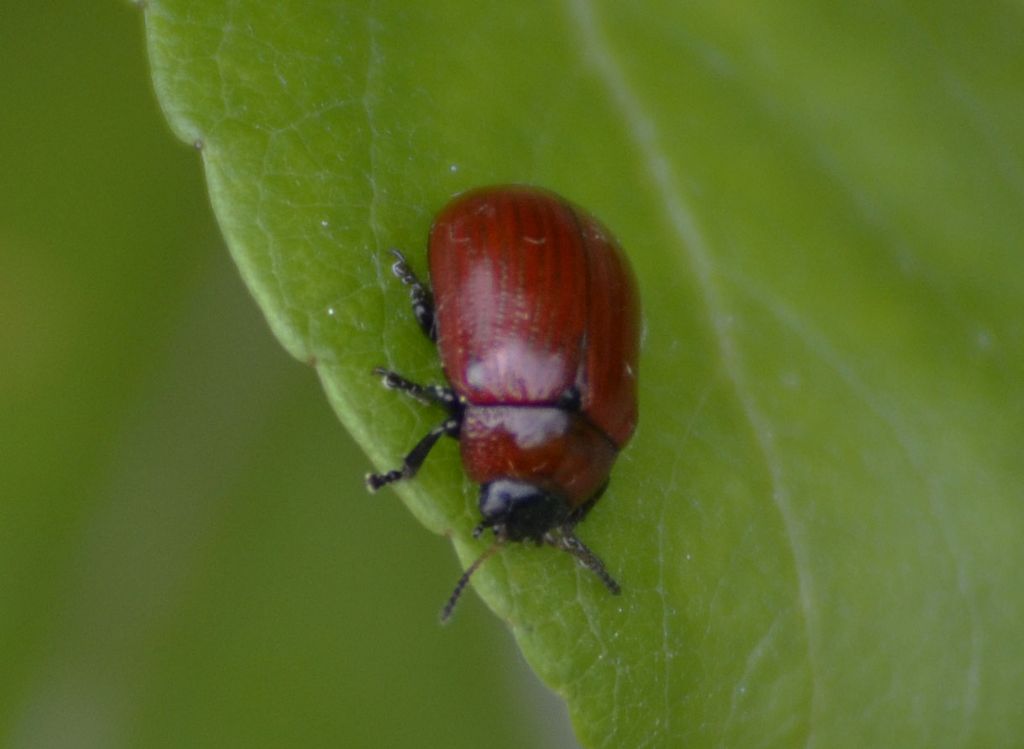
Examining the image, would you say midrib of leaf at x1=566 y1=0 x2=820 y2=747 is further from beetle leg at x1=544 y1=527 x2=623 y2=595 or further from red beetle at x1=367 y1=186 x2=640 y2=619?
beetle leg at x1=544 y1=527 x2=623 y2=595

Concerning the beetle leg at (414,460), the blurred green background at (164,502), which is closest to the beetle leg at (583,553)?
the beetle leg at (414,460)

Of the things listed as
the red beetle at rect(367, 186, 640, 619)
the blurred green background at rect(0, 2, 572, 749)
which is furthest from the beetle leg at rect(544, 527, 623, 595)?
the blurred green background at rect(0, 2, 572, 749)

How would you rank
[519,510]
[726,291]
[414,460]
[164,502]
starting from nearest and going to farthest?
[414,460]
[519,510]
[726,291]
[164,502]

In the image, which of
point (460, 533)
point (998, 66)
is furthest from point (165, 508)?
point (998, 66)

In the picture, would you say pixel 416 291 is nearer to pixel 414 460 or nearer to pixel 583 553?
pixel 414 460

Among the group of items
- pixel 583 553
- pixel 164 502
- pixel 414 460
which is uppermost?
pixel 414 460

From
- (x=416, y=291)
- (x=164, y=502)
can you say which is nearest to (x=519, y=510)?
(x=416, y=291)
